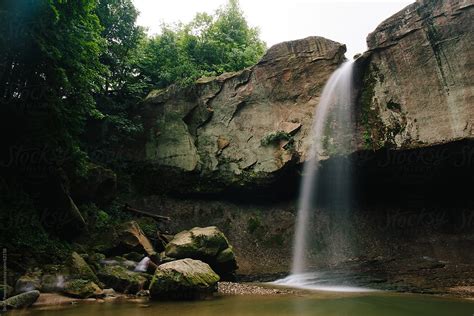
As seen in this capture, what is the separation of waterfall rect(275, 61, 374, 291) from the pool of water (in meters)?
5.93

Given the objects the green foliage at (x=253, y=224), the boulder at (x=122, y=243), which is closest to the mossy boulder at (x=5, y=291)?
the boulder at (x=122, y=243)

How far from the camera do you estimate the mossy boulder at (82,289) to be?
27.3ft

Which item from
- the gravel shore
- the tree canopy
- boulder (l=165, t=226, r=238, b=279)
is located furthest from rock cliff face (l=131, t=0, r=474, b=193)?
the gravel shore

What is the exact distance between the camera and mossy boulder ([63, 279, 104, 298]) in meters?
8.34

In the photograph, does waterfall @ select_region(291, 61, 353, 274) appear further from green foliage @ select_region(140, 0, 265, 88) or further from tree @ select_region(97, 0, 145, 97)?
tree @ select_region(97, 0, 145, 97)

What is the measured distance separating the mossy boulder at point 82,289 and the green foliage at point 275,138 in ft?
31.7

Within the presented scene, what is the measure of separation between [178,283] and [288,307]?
258cm

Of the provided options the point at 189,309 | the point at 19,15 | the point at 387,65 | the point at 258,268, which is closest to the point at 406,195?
the point at 387,65

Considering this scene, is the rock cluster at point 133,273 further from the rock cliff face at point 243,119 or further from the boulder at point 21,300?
the rock cliff face at point 243,119

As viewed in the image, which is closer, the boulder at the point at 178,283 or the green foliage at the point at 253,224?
the boulder at the point at 178,283

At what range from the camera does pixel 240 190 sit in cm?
1711

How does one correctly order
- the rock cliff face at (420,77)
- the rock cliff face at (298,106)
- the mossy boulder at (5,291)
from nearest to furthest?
the mossy boulder at (5,291) < the rock cliff face at (420,77) < the rock cliff face at (298,106)

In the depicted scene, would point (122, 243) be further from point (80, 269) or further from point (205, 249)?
point (80, 269)

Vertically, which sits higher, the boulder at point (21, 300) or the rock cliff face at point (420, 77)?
the rock cliff face at point (420, 77)
